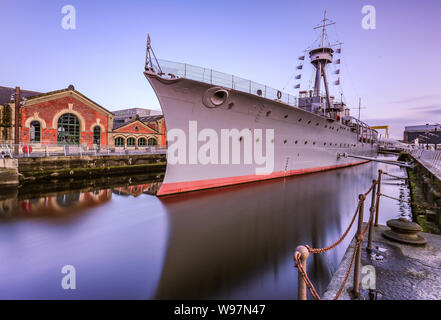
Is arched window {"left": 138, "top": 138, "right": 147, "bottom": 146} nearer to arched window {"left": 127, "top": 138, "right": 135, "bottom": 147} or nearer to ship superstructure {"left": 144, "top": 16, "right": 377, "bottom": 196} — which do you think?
arched window {"left": 127, "top": 138, "right": 135, "bottom": 147}

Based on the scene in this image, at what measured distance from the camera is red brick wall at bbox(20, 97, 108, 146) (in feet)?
51.8

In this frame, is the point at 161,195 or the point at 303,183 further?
the point at 303,183

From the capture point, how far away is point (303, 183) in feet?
37.6

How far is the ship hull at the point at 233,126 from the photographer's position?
7.44 m

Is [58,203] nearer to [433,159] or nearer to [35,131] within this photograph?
[35,131]

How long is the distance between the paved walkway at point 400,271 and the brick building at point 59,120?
19019 mm

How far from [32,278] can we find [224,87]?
23.3ft

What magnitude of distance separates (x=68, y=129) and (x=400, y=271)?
22138 mm

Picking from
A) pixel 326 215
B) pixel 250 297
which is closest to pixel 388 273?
pixel 250 297

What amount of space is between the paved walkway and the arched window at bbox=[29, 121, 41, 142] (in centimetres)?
2118

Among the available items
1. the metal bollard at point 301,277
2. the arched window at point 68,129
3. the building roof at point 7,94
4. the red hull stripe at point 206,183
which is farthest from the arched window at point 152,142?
the metal bollard at point 301,277

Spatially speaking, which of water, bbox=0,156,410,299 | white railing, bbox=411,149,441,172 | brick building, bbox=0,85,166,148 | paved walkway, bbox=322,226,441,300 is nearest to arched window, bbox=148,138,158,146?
brick building, bbox=0,85,166,148
